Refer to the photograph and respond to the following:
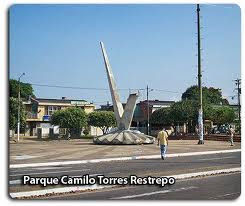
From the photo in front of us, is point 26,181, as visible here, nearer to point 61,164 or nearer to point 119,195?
point 119,195

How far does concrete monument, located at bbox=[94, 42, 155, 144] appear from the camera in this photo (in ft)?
99.9

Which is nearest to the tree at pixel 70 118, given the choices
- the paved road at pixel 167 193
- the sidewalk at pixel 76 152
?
the sidewalk at pixel 76 152

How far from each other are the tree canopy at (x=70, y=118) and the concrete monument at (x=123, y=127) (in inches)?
295

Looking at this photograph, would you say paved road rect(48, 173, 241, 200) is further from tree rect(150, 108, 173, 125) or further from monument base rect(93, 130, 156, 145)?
tree rect(150, 108, 173, 125)

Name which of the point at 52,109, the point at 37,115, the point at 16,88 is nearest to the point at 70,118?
the point at 52,109

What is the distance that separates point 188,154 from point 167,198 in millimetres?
11991

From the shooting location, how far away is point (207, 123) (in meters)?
44.2

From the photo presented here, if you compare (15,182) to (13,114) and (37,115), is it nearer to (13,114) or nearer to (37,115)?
(13,114)

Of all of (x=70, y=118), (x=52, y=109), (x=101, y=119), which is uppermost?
(x=52, y=109)

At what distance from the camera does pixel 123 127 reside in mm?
32125

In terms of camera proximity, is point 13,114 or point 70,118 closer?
point 13,114

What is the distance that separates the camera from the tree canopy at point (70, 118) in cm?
3912

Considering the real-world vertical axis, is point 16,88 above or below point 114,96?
below

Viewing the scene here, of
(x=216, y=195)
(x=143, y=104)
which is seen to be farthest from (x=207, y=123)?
(x=216, y=195)
